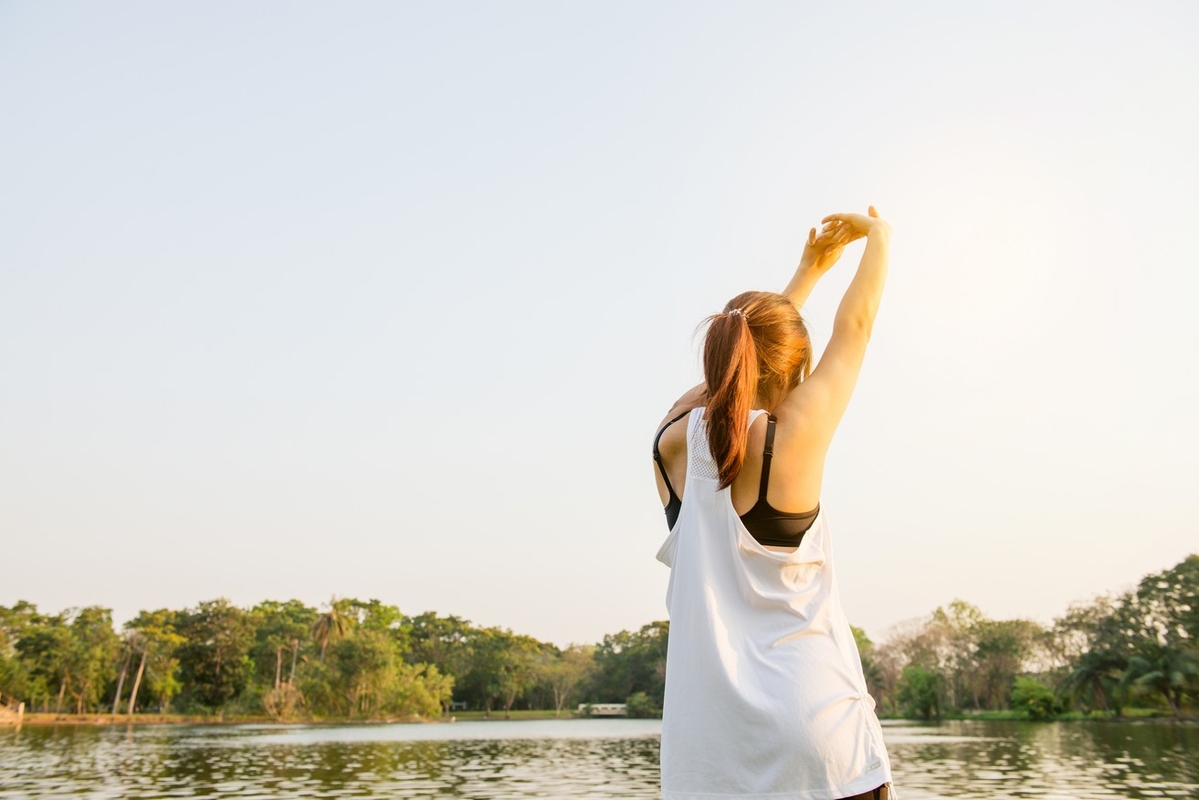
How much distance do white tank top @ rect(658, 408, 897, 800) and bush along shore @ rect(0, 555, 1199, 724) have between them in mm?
37218

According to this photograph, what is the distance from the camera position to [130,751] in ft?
59.1

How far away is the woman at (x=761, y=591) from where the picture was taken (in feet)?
3.34

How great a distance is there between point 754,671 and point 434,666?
49.3m

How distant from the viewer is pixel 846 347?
1.21m

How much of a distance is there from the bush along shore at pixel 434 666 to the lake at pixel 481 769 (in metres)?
14.5

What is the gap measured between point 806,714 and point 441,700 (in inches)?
1935

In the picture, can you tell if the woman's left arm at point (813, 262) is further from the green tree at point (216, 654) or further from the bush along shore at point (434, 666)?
the green tree at point (216, 654)

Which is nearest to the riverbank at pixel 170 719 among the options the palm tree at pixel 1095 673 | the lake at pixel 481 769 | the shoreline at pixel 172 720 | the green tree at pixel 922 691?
the shoreline at pixel 172 720

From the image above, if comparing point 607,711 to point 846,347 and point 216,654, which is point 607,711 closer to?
point 216,654

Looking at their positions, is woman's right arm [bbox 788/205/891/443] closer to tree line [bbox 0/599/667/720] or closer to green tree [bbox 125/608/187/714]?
tree line [bbox 0/599/667/720]

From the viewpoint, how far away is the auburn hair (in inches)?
42.9

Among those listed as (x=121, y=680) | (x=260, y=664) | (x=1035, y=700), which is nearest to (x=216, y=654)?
(x=121, y=680)

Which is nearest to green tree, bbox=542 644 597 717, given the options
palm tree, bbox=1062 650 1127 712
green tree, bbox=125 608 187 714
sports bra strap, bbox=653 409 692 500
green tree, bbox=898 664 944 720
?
green tree, bbox=898 664 944 720

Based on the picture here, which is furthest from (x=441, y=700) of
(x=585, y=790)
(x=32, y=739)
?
(x=585, y=790)
